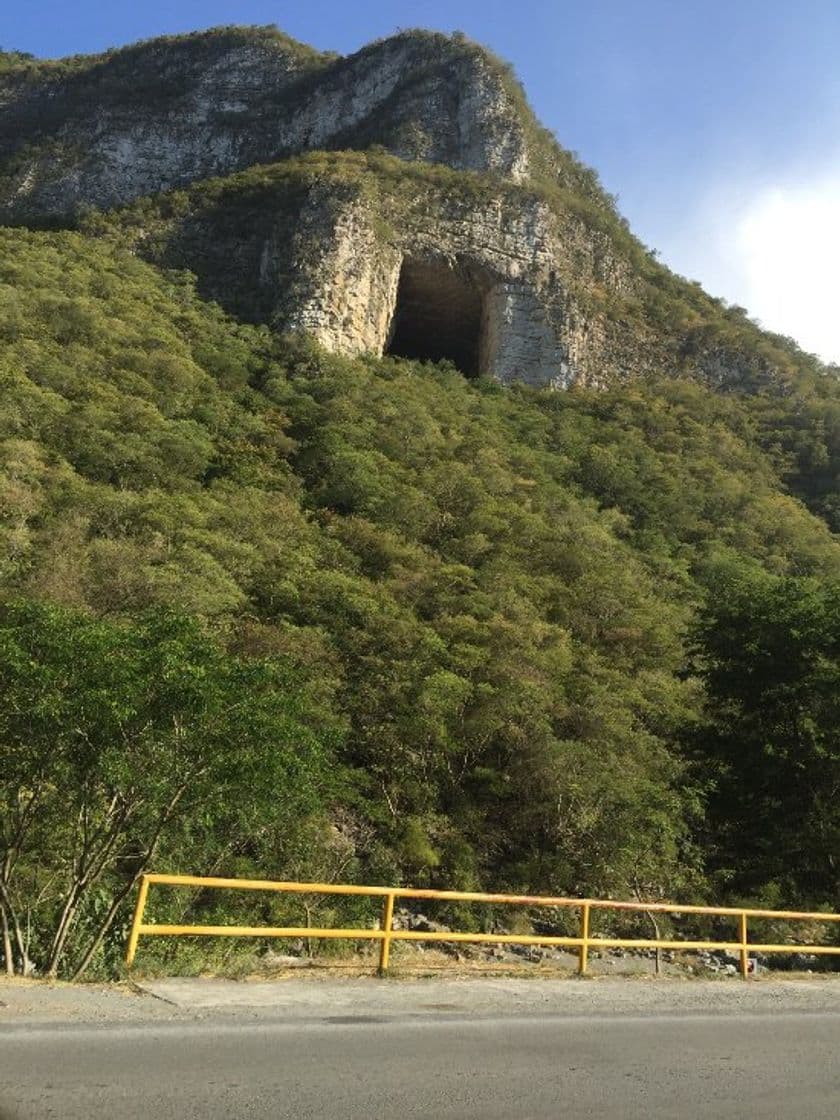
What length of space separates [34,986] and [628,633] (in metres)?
21.4

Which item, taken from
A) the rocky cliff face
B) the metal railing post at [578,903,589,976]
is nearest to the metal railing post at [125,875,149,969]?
the metal railing post at [578,903,589,976]

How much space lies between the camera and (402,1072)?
4.28 m

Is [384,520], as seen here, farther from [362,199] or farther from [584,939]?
[362,199]

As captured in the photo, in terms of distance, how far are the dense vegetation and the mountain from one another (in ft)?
0.25

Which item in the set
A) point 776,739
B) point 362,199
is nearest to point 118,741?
point 776,739

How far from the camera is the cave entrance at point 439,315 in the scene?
5434cm

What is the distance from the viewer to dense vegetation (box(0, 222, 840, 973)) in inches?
304

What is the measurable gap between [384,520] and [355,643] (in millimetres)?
9213

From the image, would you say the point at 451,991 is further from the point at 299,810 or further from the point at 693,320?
the point at 693,320

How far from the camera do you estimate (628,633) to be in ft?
82.6

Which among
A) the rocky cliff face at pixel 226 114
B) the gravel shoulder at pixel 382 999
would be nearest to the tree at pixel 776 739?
the gravel shoulder at pixel 382 999

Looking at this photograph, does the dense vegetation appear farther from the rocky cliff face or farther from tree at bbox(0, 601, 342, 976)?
the rocky cliff face

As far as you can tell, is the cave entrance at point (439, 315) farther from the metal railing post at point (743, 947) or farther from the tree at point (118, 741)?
the tree at point (118, 741)

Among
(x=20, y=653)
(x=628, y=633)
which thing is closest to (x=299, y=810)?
(x=20, y=653)
